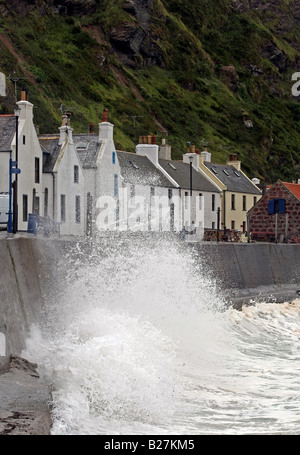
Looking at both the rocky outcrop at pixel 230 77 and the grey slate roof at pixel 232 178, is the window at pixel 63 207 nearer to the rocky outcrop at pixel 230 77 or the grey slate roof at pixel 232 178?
the grey slate roof at pixel 232 178

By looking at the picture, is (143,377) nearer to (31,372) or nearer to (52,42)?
(31,372)

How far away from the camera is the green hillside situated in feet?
263

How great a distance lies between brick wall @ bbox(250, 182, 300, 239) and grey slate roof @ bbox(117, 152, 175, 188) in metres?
6.36

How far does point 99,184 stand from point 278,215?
49.2 feet

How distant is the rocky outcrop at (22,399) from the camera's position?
12.1 metres

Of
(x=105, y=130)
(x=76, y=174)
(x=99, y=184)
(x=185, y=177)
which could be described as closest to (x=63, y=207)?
(x=76, y=174)

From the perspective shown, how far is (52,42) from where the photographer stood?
94250 millimetres

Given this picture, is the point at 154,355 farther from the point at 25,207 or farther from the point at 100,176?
the point at 100,176

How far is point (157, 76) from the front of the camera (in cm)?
10869

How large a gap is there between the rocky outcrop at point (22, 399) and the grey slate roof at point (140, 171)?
3575 centimetres

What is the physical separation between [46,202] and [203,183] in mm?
21446

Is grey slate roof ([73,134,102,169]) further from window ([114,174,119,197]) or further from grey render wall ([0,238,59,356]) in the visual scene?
grey render wall ([0,238,59,356])

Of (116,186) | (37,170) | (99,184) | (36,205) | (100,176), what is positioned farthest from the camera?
(116,186)

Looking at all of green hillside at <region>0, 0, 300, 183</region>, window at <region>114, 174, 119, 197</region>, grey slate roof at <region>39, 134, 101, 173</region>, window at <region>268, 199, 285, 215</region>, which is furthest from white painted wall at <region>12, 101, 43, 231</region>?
window at <region>268, 199, 285, 215</region>
